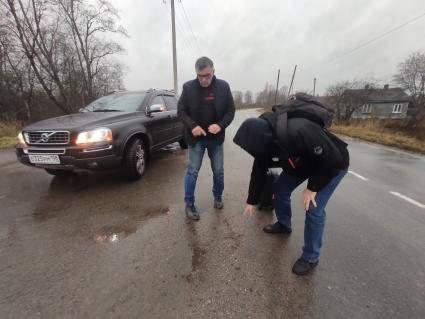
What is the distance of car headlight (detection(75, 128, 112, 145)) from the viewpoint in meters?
3.38

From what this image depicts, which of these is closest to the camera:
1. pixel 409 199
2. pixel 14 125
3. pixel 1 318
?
pixel 1 318

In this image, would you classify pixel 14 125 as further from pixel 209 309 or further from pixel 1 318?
pixel 209 309

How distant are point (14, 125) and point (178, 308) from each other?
41.3ft

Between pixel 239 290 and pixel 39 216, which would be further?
pixel 39 216

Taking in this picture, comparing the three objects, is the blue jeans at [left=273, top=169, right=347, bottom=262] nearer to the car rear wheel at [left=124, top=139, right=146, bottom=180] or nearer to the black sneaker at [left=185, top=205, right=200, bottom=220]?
the black sneaker at [left=185, top=205, right=200, bottom=220]

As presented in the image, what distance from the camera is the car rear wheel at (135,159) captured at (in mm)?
3932

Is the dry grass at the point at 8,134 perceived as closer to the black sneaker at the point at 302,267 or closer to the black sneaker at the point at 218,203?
the black sneaker at the point at 218,203

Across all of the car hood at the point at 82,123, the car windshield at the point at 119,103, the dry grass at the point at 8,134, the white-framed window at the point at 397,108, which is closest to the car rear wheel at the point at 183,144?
the car windshield at the point at 119,103

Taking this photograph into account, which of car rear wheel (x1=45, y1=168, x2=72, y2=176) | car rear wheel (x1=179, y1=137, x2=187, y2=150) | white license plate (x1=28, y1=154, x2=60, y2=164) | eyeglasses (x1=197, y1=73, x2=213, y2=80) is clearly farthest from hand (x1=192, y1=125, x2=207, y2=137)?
car rear wheel (x1=179, y1=137, x2=187, y2=150)

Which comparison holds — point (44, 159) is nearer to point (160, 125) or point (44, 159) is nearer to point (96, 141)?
point (96, 141)

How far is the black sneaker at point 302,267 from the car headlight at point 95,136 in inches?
118

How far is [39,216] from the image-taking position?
300cm

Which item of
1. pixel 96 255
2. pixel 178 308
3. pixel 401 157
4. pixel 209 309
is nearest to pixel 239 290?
pixel 209 309

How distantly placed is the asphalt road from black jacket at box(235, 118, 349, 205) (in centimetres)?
80
